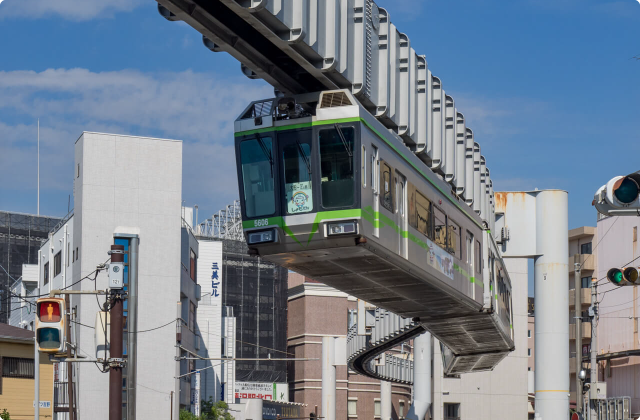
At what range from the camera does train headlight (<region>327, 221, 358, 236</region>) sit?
53.8 feet

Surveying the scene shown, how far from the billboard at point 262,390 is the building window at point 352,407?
8.84m

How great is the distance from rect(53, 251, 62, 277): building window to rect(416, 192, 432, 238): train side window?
5693 centimetres

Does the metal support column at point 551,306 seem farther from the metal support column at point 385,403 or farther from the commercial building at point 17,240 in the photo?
the commercial building at point 17,240

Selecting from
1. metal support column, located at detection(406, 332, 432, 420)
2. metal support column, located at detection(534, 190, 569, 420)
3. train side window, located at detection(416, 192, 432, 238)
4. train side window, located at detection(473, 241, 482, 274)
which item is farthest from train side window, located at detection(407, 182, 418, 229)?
metal support column, located at detection(406, 332, 432, 420)

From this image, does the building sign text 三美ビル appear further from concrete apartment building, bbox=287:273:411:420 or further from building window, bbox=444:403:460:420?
building window, bbox=444:403:460:420

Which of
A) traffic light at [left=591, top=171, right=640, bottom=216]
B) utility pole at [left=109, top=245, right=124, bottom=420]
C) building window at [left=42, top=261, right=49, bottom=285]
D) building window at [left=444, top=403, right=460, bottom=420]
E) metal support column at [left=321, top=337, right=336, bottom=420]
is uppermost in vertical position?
building window at [left=42, top=261, right=49, bottom=285]

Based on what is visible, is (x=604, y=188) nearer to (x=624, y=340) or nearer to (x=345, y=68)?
(x=345, y=68)

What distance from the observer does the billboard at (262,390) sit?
118m

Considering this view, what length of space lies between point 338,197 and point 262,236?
161cm

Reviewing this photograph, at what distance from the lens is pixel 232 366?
10962cm

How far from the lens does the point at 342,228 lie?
54.0 ft

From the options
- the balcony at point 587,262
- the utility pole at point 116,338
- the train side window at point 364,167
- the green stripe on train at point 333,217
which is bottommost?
the utility pole at point 116,338

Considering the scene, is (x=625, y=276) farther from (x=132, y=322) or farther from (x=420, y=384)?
(x=420, y=384)

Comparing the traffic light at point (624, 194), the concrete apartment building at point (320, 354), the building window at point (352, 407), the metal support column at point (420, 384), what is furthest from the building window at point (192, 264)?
the traffic light at point (624, 194)
